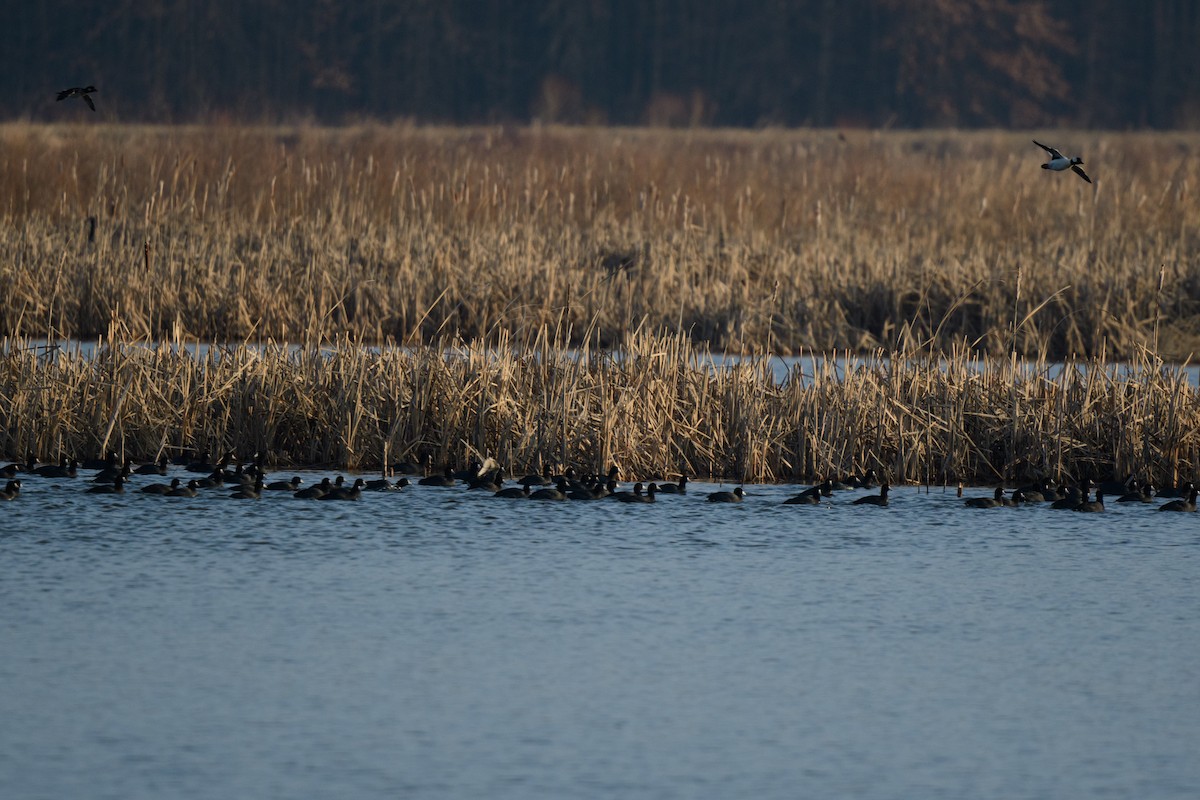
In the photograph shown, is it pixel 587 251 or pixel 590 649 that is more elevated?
pixel 587 251

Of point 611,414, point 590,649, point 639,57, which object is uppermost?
point 639,57

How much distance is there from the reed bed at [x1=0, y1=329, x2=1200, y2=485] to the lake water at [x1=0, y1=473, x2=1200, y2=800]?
2.56 feet

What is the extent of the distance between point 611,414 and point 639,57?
48.2 metres

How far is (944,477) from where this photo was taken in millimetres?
8992

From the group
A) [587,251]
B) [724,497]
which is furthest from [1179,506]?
[587,251]

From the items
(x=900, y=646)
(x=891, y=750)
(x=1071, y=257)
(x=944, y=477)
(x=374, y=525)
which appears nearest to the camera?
(x=891, y=750)

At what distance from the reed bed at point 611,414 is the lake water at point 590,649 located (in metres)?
Answer: 0.78

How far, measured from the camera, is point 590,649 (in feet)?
19.2

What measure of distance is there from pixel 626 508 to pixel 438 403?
62.6 inches

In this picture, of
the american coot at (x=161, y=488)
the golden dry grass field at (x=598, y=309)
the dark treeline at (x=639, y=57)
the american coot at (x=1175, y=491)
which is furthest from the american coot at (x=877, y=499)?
the dark treeline at (x=639, y=57)

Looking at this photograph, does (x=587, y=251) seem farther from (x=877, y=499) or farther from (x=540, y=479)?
(x=877, y=499)

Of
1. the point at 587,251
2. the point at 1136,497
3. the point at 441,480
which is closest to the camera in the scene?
the point at 1136,497

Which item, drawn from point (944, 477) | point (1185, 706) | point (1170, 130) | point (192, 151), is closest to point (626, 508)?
point (944, 477)

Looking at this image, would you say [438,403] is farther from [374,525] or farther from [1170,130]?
[1170,130]
